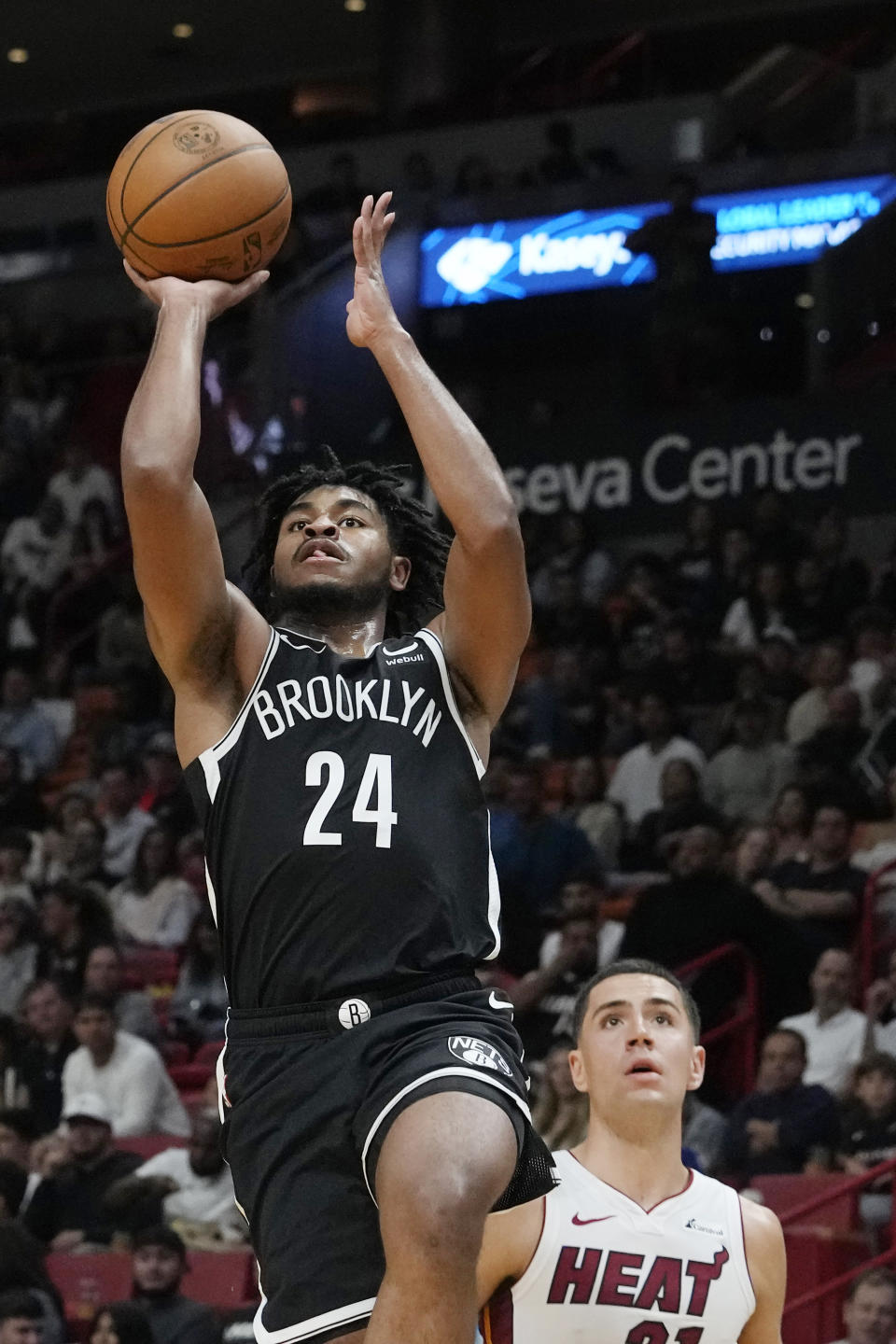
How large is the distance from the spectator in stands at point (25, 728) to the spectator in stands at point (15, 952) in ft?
9.88

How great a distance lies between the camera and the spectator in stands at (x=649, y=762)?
35.4 feet

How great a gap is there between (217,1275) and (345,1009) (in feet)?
15.4

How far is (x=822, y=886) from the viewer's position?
29.9 feet

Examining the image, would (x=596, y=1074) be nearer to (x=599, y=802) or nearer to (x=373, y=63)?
(x=599, y=802)

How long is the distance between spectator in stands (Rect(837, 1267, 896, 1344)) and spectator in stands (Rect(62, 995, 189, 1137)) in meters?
3.37

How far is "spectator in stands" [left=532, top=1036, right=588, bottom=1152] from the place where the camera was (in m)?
7.63

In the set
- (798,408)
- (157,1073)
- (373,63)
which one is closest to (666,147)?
(798,408)

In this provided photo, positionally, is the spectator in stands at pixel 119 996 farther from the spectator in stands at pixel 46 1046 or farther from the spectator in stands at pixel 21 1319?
the spectator in stands at pixel 21 1319

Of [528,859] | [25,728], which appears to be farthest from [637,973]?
[25,728]

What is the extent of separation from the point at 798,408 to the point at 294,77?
823cm

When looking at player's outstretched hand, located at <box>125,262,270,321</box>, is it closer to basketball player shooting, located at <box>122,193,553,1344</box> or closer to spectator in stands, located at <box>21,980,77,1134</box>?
basketball player shooting, located at <box>122,193,553,1344</box>

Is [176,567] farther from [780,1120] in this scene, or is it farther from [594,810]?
[594,810]

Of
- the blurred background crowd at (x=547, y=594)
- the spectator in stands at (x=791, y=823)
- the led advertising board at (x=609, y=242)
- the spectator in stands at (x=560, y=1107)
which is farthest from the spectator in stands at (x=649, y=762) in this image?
the led advertising board at (x=609, y=242)

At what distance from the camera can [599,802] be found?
10805 mm
